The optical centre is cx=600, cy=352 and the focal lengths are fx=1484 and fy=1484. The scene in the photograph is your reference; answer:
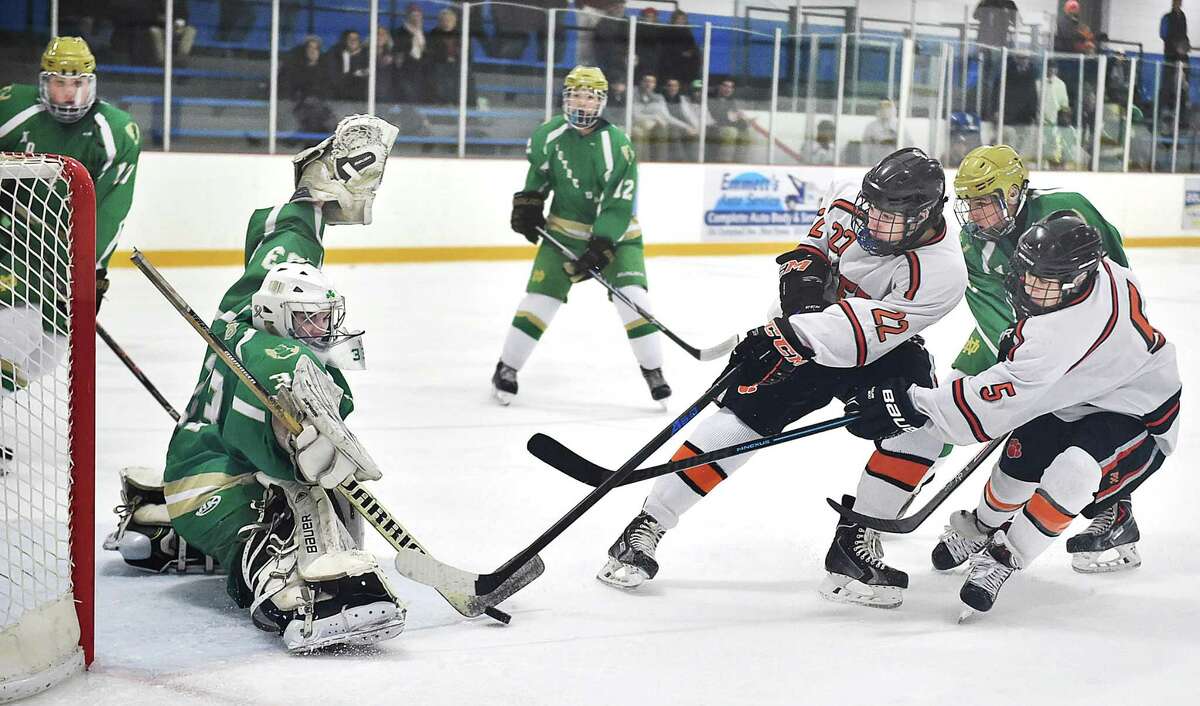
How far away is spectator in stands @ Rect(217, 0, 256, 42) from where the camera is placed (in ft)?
26.3

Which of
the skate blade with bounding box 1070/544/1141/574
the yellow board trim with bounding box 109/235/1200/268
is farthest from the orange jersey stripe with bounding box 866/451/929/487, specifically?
the yellow board trim with bounding box 109/235/1200/268

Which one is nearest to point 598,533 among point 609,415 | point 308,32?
point 609,415

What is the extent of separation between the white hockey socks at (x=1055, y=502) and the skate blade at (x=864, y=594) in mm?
220

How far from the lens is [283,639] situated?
7.27 feet

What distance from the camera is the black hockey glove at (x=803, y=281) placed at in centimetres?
263

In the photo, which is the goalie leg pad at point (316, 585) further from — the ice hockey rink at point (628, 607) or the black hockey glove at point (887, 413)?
the black hockey glove at point (887, 413)

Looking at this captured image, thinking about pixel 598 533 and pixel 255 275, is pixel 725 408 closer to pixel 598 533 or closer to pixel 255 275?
pixel 598 533

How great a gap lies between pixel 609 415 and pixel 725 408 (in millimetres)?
1847

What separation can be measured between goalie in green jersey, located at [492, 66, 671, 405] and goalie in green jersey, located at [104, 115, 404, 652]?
79.7 inches

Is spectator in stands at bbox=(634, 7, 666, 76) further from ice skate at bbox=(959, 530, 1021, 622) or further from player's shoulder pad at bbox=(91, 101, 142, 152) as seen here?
ice skate at bbox=(959, 530, 1021, 622)

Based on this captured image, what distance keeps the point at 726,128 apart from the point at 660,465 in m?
7.86

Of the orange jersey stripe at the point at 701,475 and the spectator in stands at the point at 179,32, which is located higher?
the spectator in stands at the point at 179,32

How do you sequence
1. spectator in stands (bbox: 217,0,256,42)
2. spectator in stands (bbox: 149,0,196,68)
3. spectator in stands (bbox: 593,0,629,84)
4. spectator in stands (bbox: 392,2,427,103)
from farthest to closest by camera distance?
spectator in stands (bbox: 593,0,629,84), spectator in stands (bbox: 392,2,427,103), spectator in stands (bbox: 217,0,256,42), spectator in stands (bbox: 149,0,196,68)

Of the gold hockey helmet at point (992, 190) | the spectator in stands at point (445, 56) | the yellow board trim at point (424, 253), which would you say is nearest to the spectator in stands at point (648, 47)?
the yellow board trim at point (424, 253)
